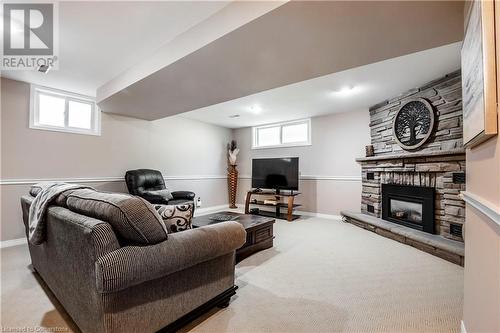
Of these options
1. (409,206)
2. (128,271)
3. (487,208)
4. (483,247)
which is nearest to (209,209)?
(409,206)

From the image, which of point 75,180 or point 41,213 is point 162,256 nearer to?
point 41,213

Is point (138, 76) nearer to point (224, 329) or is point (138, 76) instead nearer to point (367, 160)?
point (224, 329)

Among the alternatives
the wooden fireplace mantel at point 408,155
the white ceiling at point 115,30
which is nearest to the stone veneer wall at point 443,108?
the wooden fireplace mantel at point 408,155

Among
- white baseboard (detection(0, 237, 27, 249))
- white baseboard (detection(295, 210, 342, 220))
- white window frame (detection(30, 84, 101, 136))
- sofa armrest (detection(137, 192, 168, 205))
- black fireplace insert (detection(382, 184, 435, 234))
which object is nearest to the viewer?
white baseboard (detection(0, 237, 27, 249))

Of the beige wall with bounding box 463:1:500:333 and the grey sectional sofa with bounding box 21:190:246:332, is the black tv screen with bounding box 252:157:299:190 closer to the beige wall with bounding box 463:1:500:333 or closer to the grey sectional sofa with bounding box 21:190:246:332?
the grey sectional sofa with bounding box 21:190:246:332

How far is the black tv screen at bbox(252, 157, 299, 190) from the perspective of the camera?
4922 millimetres

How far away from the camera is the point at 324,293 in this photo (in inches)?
76.1

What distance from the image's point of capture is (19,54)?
2.54m

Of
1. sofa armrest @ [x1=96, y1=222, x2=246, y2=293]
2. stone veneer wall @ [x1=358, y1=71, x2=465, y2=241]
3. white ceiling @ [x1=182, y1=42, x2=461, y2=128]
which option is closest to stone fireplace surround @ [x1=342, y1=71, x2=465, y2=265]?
stone veneer wall @ [x1=358, y1=71, x2=465, y2=241]

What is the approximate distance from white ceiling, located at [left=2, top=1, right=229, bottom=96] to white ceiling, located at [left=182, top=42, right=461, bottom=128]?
175 centimetres

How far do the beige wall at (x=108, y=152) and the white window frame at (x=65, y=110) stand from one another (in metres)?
0.06

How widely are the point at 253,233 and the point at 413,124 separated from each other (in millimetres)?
2863

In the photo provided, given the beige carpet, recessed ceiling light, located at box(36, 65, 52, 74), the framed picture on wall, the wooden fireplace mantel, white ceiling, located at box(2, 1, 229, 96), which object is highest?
white ceiling, located at box(2, 1, 229, 96)

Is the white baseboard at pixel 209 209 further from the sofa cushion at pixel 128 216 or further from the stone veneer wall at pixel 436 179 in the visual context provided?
the sofa cushion at pixel 128 216
